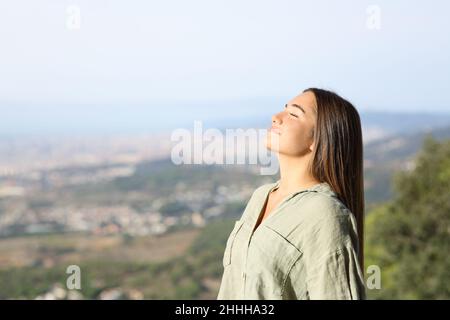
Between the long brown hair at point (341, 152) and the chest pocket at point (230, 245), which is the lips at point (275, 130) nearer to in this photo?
the long brown hair at point (341, 152)

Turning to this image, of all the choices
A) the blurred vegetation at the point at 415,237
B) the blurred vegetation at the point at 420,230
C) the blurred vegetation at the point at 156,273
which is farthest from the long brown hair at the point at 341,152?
the blurred vegetation at the point at 156,273

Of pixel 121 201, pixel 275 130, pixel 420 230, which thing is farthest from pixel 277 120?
pixel 121 201

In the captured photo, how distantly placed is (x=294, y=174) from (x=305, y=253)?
22 centimetres

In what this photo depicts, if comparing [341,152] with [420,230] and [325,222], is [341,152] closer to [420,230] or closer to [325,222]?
[325,222]

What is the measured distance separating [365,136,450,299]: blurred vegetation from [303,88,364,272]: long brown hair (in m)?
8.78

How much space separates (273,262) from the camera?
1.15 meters

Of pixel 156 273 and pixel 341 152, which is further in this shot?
pixel 156 273

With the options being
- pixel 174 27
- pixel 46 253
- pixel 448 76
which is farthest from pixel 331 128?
pixel 174 27

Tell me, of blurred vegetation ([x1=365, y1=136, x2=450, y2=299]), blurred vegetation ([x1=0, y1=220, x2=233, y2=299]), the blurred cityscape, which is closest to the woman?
blurred vegetation ([x1=365, y1=136, x2=450, y2=299])

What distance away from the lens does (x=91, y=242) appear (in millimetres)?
20016

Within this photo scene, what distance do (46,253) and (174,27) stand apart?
23519mm

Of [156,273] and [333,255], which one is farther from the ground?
[333,255]

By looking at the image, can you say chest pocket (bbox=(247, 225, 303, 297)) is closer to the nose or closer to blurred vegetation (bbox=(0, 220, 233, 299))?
the nose

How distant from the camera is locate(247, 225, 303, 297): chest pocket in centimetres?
115
